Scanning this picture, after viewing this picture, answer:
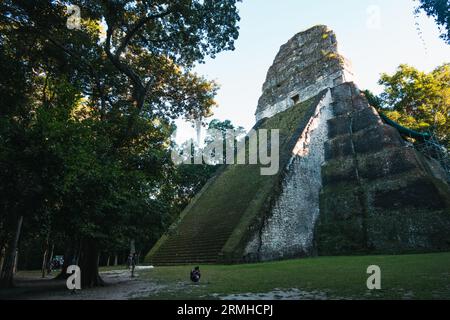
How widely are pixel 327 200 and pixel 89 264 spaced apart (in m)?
10.8

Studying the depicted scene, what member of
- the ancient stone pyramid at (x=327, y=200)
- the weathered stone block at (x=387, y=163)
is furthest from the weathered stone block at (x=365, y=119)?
the weathered stone block at (x=387, y=163)

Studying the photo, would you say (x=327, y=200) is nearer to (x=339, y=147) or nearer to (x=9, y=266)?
(x=339, y=147)

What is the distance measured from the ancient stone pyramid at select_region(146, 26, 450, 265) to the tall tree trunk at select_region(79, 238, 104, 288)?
210cm

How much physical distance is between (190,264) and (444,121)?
2095 cm

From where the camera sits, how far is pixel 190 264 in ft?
41.9

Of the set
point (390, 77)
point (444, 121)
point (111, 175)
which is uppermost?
point (390, 77)

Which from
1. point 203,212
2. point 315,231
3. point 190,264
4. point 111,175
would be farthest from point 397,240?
point 111,175

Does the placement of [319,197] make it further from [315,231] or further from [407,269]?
[407,269]

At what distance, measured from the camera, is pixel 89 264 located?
8.18 metres

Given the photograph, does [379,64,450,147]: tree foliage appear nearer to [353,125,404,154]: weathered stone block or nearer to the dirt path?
[353,125,404,154]: weathered stone block

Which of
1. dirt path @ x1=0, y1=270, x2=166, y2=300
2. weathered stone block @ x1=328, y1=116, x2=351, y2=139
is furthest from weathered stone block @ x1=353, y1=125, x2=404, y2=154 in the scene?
dirt path @ x1=0, y1=270, x2=166, y2=300

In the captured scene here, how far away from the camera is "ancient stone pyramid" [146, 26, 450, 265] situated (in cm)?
1172

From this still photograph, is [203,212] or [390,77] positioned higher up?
[390,77]

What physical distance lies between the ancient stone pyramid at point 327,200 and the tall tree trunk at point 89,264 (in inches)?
82.8
